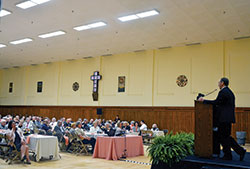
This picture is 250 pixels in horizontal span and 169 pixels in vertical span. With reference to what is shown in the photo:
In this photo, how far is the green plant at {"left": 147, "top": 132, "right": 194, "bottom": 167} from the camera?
204 inches

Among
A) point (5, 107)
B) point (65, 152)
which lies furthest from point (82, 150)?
point (5, 107)

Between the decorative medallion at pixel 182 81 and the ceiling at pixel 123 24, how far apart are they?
212cm

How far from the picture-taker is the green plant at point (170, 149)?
5.18m

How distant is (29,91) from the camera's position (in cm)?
2602

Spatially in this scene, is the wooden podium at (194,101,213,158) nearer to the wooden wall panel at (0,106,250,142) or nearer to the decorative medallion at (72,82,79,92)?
the wooden wall panel at (0,106,250,142)

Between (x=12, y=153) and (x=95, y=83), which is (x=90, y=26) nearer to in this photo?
(x=95, y=83)

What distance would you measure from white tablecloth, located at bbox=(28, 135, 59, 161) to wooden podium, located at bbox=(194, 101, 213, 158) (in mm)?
5206

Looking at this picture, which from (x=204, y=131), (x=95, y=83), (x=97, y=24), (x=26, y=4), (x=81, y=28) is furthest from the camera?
(x=95, y=83)

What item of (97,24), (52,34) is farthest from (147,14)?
(52,34)

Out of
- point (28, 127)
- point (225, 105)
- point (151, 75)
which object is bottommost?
point (28, 127)

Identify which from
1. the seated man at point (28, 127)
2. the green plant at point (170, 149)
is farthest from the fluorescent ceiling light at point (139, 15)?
the green plant at point (170, 149)

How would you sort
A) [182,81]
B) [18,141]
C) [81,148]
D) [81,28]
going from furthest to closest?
[182,81] → [81,28] → [81,148] → [18,141]

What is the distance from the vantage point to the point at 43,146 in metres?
8.59

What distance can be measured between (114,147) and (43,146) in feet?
7.65
